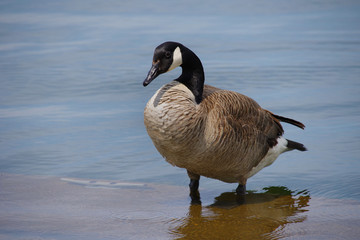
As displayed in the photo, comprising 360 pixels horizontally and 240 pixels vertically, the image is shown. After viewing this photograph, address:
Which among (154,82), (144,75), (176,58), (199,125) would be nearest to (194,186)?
(199,125)

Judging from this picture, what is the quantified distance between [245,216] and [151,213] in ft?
2.94

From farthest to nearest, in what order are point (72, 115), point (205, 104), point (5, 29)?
1. point (5, 29)
2. point (72, 115)
3. point (205, 104)

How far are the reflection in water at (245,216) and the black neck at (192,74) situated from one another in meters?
1.15

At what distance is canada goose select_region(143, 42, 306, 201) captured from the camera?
5301 mm

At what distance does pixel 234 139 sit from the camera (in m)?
5.65

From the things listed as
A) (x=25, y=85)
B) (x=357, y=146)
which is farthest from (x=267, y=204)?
(x=25, y=85)

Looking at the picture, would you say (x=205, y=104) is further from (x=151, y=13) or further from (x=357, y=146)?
(x=151, y=13)

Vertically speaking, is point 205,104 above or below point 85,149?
above

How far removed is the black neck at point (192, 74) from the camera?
5.68m

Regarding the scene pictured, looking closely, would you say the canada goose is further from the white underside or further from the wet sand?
the wet sand

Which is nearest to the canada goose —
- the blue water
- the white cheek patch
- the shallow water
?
the white cheek patch

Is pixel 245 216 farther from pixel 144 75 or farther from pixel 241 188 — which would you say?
pixel 144 75

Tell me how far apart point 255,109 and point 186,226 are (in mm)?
1601

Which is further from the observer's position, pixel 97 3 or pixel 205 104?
pixel 97 3
